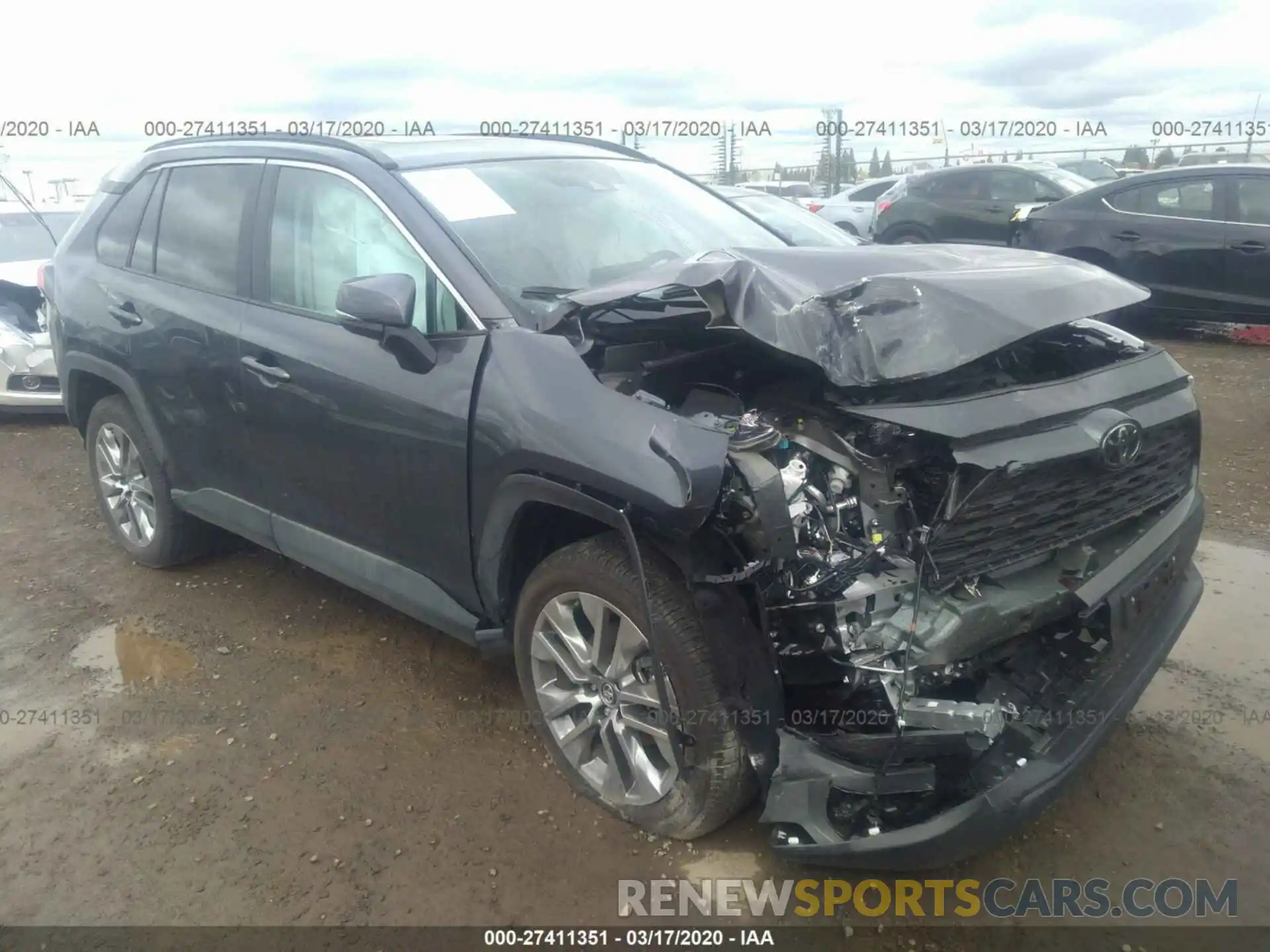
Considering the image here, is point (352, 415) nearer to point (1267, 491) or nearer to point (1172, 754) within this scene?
point (1172, 754)

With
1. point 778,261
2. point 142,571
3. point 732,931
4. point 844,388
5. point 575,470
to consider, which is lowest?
point 732,931

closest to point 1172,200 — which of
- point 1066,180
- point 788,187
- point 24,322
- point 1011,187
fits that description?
point 1011,187

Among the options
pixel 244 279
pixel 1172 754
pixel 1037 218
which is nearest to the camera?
pixel 1172 754

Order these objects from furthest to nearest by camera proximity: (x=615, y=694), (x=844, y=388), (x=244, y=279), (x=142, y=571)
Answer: (x=142, y=571) → (x=244, y=279) → (x=615, y=694) → (x=844, y=388)

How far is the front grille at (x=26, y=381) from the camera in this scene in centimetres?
754

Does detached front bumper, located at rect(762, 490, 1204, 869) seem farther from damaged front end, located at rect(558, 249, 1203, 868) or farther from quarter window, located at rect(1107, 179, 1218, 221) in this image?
quarter window, located at rect(1107, 179, 1218, 221)

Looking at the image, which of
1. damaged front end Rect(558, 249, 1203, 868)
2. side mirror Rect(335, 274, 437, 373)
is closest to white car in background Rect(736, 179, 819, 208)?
side mirror Rect(335, 274, 437, 373)

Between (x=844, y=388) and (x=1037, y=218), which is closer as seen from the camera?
(x=844, y=388)

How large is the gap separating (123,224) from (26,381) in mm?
3747

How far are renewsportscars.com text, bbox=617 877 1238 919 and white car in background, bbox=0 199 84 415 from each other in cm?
601

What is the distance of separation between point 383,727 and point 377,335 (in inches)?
55.5

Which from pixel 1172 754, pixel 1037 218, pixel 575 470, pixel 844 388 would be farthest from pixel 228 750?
pixel 1037 218

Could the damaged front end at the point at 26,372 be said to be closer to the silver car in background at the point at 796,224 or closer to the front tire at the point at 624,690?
the silver car in background at the point at 796,224

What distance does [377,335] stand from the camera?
10.4 ft
